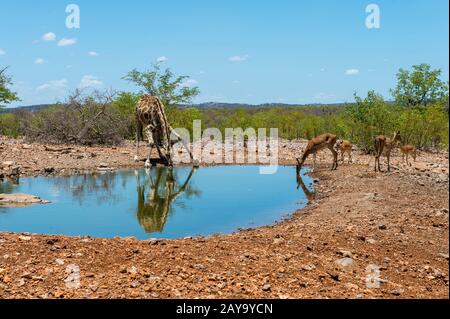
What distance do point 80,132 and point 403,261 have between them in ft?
65.1

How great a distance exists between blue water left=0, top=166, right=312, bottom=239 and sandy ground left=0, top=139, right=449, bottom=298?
1.96m

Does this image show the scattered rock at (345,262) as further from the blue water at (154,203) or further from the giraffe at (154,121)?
the giraffe at (154,121)

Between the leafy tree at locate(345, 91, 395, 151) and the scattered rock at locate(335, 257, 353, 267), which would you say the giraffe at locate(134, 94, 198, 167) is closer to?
the leafy tree at locate(345, 91, 395, 151)

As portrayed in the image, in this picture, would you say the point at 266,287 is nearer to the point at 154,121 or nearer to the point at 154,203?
the point at 154,203

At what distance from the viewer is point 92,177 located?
14883mm

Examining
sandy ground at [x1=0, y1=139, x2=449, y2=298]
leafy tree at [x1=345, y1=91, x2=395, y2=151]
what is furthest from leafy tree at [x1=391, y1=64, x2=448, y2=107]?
sandy ground at [x1=0, y1=139, x2=449, y2=298]

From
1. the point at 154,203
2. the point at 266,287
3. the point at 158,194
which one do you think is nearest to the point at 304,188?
the point at 158,194

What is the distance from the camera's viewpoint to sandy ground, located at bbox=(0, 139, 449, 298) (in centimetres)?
400

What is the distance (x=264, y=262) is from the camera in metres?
4.92

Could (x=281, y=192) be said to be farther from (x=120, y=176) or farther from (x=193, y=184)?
(x=120, y=176)

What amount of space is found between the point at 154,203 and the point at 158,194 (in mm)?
1212

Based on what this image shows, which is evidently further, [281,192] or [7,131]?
[7,131]

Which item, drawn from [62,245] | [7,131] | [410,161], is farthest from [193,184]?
[7,131]

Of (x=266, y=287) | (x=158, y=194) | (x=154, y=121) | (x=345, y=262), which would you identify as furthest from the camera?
(x=154, y=121)
